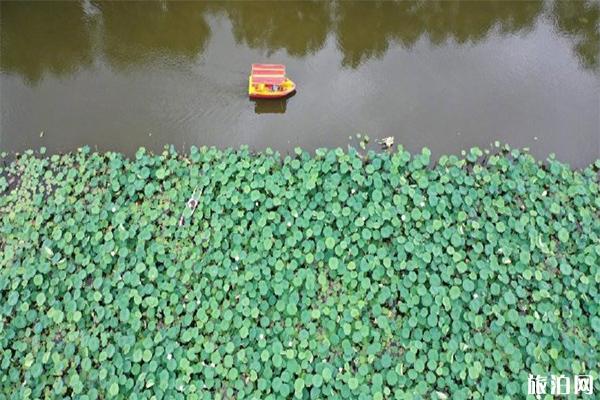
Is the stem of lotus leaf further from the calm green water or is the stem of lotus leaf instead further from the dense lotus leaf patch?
the calm green water

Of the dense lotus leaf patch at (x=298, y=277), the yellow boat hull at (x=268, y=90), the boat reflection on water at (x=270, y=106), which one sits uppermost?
the yellow boat hull at (x=268, y=90)

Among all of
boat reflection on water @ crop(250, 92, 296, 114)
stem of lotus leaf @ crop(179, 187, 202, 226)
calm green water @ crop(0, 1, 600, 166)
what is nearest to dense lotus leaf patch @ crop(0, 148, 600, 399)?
stem of lotus leaf @ crop(179, 187, 202, 226)

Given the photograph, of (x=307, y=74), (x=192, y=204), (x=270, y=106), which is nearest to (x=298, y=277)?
(x=192, y=204)

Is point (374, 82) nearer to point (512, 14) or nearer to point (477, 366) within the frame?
point (512, 14)

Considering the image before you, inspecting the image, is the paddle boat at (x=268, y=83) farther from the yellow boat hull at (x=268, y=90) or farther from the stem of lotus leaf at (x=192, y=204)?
the stem of lotus leaf at (x=192, y=204)

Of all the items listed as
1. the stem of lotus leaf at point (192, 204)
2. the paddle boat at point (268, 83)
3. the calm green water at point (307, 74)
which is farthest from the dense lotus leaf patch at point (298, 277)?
the paddle boat at point (268, 83)

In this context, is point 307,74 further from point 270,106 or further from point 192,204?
Answer: point 192,204
